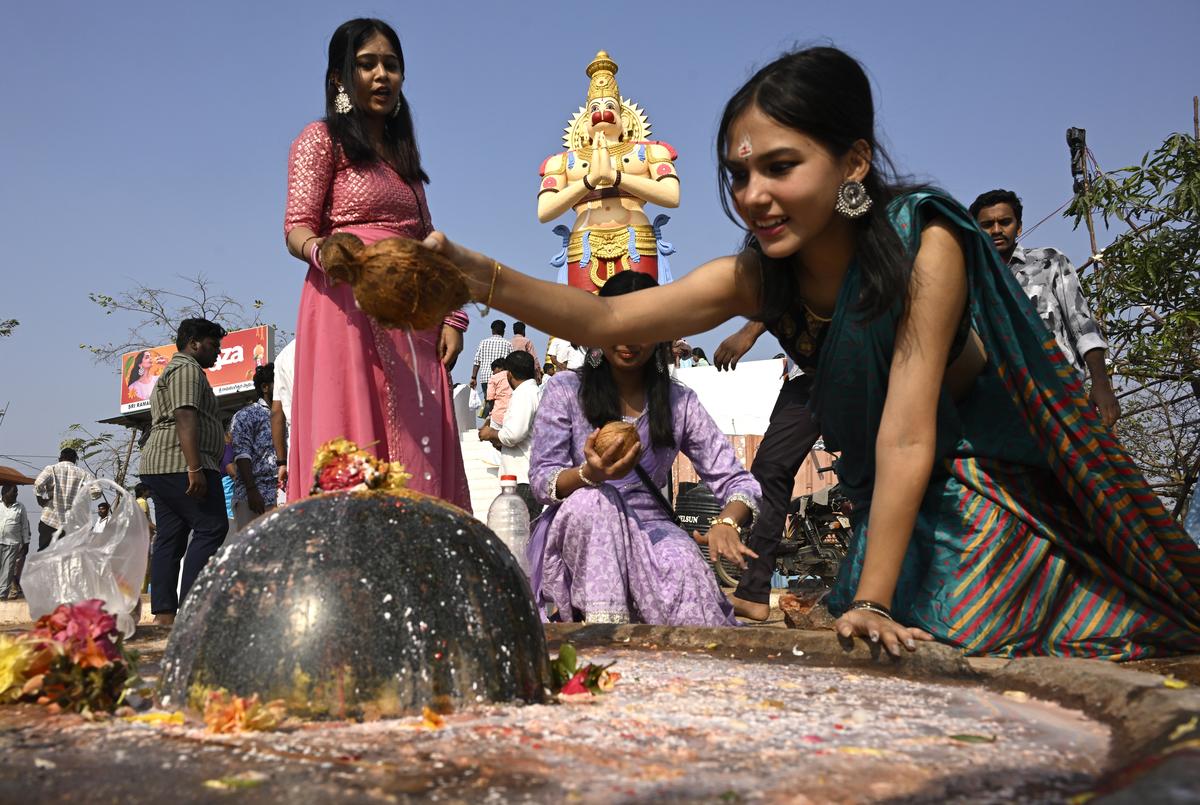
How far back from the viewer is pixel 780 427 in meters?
5.39

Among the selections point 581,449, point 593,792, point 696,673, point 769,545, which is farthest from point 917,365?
point 769,545

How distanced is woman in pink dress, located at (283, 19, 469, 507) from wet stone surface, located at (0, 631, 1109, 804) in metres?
1.78

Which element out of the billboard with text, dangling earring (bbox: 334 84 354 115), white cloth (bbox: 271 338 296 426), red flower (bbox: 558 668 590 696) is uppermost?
the billboard with text

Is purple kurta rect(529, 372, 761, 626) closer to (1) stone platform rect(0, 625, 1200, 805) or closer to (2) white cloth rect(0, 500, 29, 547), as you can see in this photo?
(1) stone platform rect(0, 625, 1200, 805)

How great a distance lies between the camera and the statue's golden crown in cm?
1584

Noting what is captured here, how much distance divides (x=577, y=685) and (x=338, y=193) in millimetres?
2358

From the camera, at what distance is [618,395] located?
15.2 feet

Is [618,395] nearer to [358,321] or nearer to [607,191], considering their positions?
[358,321]

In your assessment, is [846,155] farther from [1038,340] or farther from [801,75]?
[1038,340]

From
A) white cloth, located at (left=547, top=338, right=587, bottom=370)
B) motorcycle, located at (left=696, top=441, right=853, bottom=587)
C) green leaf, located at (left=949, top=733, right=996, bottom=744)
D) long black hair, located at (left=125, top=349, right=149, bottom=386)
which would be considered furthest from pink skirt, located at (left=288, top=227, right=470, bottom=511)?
long black hair, located at (left=125, top=349, right=149, bottom=386)

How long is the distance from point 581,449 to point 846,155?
214 cm

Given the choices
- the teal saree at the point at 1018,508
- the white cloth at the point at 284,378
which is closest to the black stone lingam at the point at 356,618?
the teal saree at the point at 1018,508

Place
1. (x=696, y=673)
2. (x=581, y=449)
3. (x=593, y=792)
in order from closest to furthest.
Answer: (x=593, y=792)
(x=696, y=673)
(x=581, y=449)

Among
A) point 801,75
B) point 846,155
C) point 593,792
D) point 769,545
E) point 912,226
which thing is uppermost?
point 801,75
